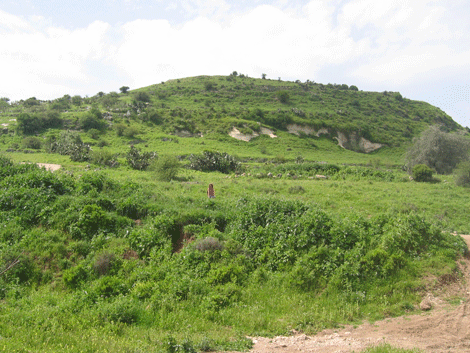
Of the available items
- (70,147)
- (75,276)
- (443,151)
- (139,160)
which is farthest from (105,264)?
(443,151)

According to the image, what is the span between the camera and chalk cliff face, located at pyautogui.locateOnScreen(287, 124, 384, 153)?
6075cm

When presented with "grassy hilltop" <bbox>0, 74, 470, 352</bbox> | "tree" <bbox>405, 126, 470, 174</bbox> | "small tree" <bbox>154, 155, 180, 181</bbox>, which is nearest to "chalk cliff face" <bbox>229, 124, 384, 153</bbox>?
"tree" <bbox>405, 126, 470, 174</bbox>

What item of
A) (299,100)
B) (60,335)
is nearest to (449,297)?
(60,335)

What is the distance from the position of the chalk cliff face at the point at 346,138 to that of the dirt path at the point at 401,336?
179 feet

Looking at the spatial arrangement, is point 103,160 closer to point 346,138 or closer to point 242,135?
point 242,135

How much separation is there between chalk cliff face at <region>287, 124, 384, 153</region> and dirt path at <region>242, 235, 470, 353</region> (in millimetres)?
54530

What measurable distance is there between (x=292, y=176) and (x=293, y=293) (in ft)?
67.5

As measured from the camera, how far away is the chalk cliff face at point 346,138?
60.8m

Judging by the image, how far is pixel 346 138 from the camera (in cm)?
6231

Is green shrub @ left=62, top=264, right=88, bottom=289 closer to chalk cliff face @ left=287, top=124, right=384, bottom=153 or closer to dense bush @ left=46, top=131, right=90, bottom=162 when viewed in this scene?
dense bush @ left=46, top=131, right=90, bottom=162

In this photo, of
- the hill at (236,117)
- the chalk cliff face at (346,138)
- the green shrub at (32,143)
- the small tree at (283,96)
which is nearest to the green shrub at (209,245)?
the hill at (236,117)

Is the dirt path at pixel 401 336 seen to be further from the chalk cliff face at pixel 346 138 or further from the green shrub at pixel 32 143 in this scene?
the chalk cliff face at pixel 346 138

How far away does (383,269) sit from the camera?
823cm

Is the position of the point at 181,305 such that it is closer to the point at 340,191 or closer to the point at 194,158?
the point at 340,191
